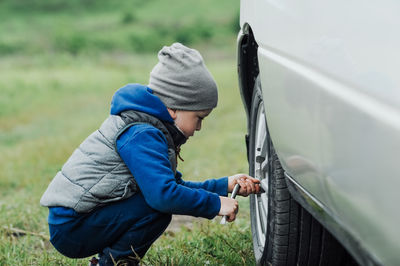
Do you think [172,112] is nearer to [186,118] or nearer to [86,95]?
[186,118]

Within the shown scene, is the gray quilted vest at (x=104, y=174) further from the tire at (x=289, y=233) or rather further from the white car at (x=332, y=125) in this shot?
the white car at (x=332, y=125)

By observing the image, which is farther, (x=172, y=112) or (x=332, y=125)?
(x=172, y=112)

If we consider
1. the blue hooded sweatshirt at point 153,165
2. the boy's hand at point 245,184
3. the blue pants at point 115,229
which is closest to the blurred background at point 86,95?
the blue pants at point 115,229

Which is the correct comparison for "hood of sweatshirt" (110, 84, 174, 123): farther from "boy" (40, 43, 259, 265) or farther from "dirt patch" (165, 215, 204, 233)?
"dirt patch" (165, 215, 204, 233)

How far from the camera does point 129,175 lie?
2.71 m

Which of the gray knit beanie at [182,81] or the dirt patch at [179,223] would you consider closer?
the gray knit beanie at [182,81]

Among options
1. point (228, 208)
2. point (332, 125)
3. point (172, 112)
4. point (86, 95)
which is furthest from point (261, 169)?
point (86, 95)

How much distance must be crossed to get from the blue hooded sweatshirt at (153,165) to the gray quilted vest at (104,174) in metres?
0.04

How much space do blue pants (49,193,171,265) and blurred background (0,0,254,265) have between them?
329mm

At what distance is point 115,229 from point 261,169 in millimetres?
726

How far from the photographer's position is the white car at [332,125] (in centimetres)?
142

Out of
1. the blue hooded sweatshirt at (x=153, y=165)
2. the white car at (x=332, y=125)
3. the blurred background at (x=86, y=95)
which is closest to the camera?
the white car at (x=332, y=125)

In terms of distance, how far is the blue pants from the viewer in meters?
2.73

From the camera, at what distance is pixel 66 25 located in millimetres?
31531
